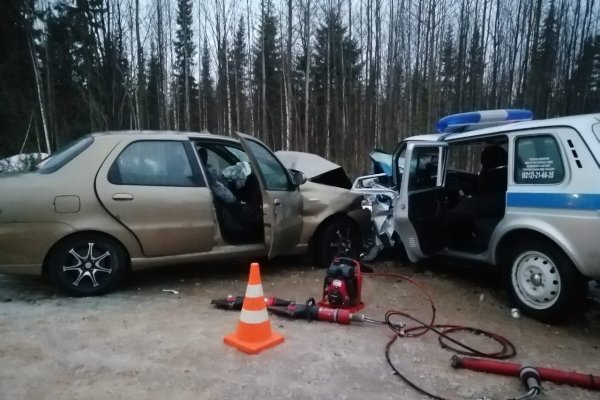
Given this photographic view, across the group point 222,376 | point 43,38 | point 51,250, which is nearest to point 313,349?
point 222,376

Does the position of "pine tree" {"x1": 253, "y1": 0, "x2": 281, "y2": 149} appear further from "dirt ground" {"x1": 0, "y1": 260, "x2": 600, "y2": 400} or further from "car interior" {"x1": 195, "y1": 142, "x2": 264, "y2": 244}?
"dirt ground" {"x1": 0, "y1": 260, "x2": 600, "y2": 400}

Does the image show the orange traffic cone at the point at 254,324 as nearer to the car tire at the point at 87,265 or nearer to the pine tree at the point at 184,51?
the car tire at the point at 87,265

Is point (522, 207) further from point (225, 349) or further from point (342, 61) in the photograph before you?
point (342, 61)

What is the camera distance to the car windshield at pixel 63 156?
14.3 ft

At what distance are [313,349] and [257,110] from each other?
2696cm

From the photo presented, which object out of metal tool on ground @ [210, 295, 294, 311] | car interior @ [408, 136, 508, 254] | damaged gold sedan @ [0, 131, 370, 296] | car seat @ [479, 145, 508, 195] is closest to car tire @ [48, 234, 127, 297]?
damaged gold sedan @ [0, 131, 370, 296]

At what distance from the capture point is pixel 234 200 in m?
5.41

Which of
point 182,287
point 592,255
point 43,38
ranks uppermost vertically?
point 43,38

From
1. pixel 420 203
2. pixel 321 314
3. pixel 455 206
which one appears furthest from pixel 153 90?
pixel 321 314

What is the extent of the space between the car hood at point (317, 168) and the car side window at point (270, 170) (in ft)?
3.65

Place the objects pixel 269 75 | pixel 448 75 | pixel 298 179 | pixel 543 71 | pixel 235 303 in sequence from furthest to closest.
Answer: pixel 269 75 < pixel 448 75 < pixel 543 71 < pixel 298 179 < pixel 235 303

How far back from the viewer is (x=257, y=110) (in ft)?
95.1

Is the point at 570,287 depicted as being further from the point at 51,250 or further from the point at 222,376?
the point at 51,250

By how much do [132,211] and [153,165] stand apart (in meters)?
0.61
